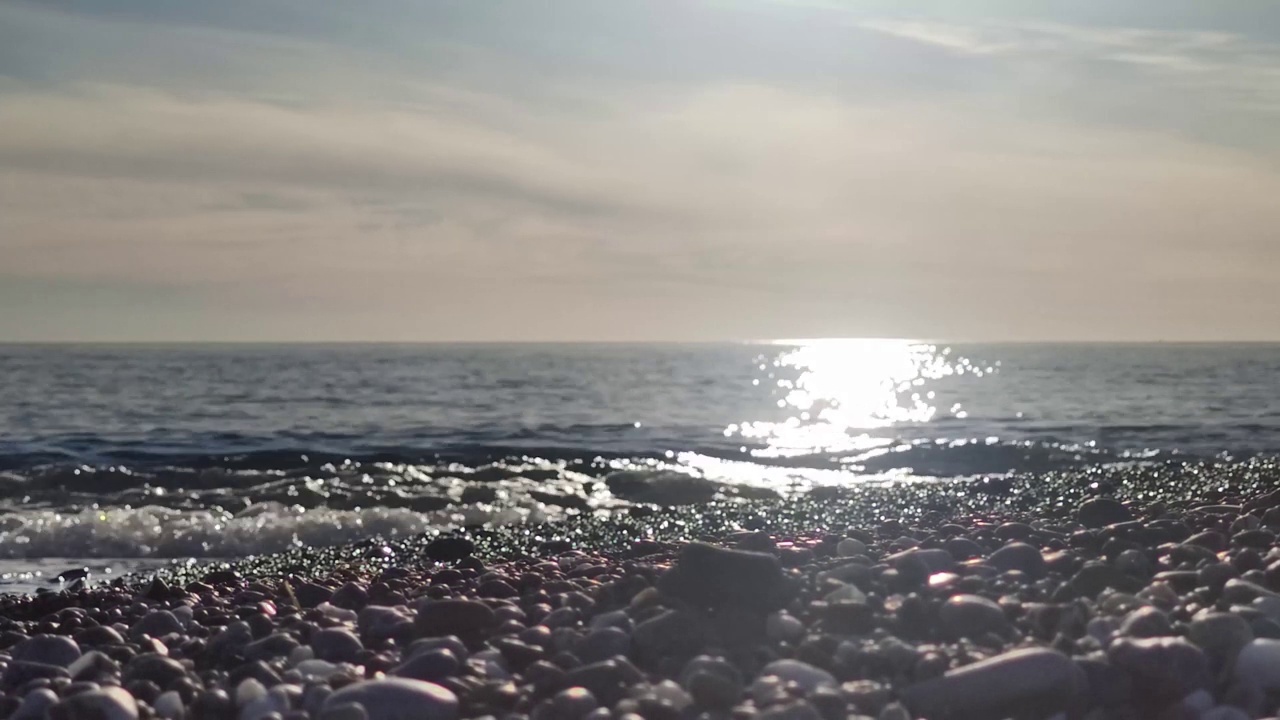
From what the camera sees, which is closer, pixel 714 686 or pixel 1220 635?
pixel 714 686

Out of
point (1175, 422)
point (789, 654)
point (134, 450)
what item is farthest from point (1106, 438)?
point (789, 654)

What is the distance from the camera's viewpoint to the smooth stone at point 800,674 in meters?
3.66

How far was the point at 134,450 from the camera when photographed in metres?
21.2

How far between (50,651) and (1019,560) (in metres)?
4.46

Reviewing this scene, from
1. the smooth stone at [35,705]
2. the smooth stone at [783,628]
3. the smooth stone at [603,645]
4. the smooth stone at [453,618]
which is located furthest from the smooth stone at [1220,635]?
the smooth stone at [35,705]

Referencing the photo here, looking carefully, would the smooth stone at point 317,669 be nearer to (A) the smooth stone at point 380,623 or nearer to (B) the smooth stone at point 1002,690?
(A) the smooth stone at point 380,623

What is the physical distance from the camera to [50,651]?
496 centimetres

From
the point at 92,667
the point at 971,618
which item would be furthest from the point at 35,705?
the point at 971,618

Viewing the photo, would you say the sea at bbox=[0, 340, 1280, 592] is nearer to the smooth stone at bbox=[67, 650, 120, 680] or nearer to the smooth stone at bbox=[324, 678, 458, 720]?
the smooth stone at bbox=[67, 650, 120, 680]

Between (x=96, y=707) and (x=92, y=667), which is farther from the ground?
(x=96, y=707)

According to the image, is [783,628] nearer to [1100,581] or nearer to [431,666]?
[431,666]

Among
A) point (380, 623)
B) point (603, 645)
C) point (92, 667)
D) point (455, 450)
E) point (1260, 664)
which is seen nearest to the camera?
point (1260, 664)

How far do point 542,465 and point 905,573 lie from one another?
1297 centimetres

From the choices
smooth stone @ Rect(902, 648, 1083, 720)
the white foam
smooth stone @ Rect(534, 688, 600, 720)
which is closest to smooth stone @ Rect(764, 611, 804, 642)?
smooth stone @ Rect(902, 648, 1083, 720)
